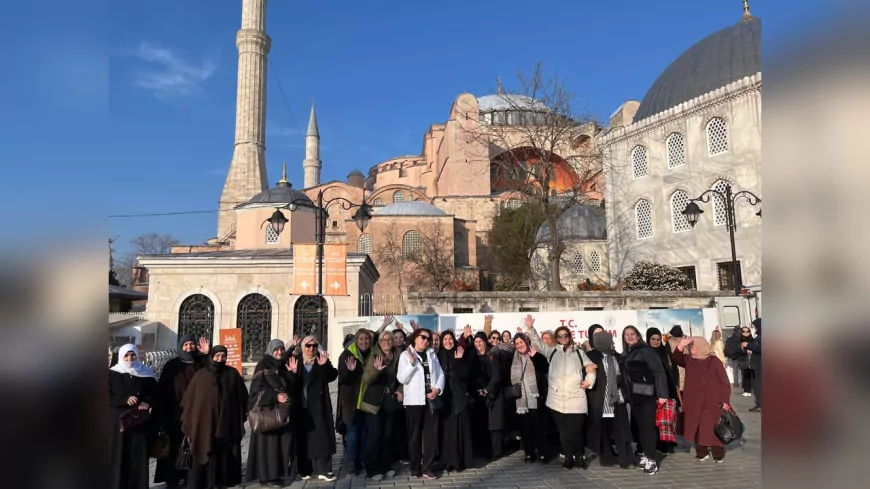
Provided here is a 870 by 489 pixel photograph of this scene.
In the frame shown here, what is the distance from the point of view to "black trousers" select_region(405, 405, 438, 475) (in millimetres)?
6254

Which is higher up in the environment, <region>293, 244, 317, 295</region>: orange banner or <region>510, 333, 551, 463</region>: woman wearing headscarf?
<region>293, 244, 317, 295</region>: orange banner

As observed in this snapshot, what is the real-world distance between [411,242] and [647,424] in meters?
32.8

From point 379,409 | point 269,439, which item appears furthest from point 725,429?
point 269,439

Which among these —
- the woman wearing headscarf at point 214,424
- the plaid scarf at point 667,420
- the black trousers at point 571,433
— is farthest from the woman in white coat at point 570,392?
the woman wearing headscarf at point 214,424

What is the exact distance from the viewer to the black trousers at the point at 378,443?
6.17 m

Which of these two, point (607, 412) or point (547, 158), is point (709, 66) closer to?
point (547, 158)

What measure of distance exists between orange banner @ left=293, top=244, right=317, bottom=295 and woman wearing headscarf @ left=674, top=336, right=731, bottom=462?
30.1 ft

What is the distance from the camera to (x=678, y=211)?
2791cm

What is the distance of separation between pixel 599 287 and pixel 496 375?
18613 millimetres

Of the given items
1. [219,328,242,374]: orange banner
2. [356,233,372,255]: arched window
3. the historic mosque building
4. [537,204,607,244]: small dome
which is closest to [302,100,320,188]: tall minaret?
the historic mosque building

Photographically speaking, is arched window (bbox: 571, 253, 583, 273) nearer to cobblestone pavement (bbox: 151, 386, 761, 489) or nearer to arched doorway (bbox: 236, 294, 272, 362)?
arched doorway (bbox: 236, 294, 272, 362)

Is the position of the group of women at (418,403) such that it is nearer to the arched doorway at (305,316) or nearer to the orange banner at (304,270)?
the orange banner at (304,270)
